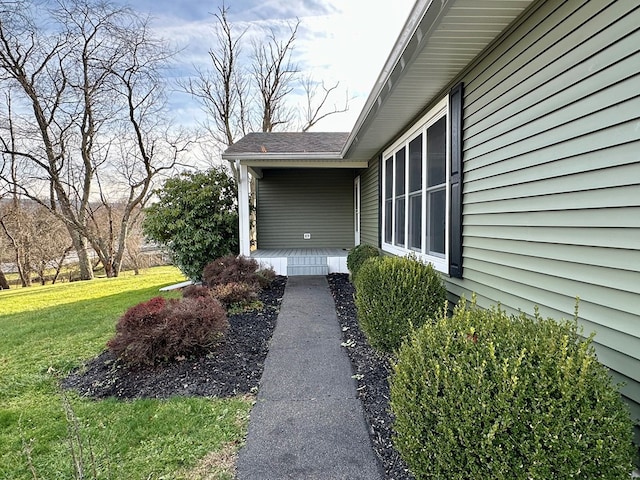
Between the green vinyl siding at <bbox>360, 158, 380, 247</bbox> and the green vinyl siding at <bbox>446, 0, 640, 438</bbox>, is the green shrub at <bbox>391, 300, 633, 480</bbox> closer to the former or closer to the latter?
the green vinyl siding at <bbox>446, 0, 640, 438</bbox>

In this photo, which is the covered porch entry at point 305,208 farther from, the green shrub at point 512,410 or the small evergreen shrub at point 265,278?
the green shrub at point 512,410

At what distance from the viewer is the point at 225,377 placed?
3.38m

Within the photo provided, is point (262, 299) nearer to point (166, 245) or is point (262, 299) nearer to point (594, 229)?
point (166, 245)

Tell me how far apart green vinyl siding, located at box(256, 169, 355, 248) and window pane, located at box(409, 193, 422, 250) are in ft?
18.7

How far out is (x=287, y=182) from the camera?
1082cm

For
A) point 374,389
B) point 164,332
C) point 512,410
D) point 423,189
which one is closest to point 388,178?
point 423,189

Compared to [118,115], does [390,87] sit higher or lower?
lower

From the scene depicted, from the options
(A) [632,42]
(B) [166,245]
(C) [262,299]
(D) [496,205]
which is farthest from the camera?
(B) [166,245]

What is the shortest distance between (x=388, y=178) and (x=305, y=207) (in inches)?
180

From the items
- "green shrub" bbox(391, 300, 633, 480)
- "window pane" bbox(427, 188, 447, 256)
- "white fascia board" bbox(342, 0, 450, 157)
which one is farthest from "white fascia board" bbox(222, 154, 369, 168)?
"green shrub" bbox(391, 300, 633, 480)

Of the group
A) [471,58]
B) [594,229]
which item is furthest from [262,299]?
[594,229]

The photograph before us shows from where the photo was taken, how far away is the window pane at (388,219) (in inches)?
254

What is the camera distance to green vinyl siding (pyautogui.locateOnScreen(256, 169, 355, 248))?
1082 centimetres

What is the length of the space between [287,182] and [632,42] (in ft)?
31.3
